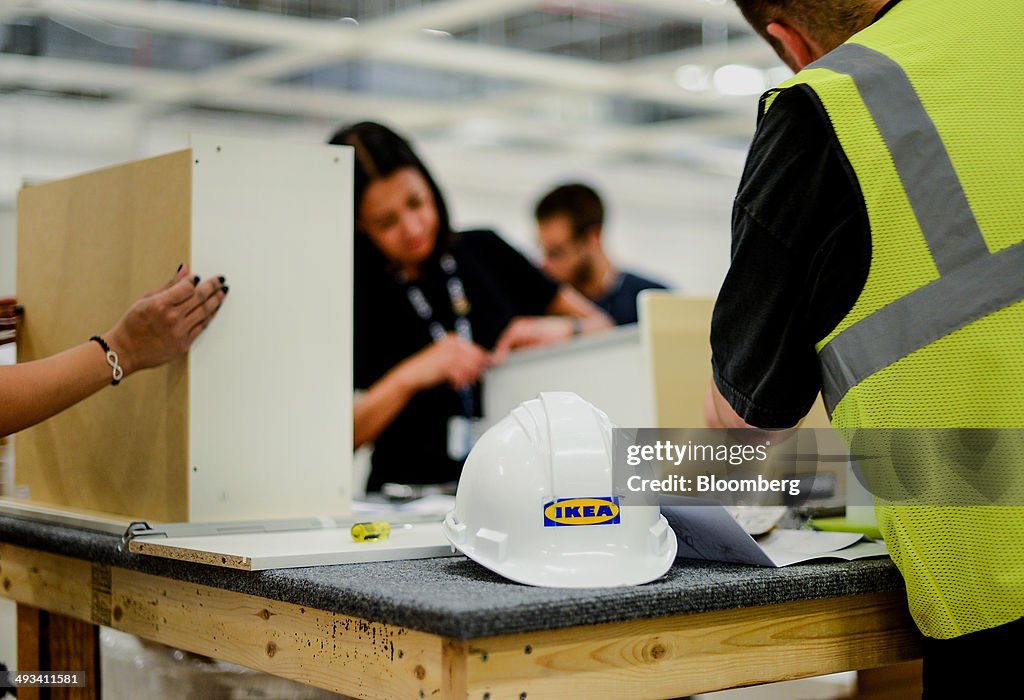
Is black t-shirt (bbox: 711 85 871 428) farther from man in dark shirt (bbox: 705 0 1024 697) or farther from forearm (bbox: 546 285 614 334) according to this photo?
forearm (bbox: 546 285 614 334)

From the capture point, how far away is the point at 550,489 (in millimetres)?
1211

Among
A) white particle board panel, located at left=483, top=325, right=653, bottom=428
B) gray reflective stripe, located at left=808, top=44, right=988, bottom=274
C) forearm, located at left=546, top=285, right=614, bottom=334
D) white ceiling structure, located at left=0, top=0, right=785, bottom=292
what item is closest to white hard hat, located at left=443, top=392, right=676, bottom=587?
gray reflective stripe, located at left=808, top=44, right=988, bottom=274

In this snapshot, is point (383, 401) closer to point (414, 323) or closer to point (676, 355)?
point (414, 323)

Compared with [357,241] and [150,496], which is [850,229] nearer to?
[150,496]

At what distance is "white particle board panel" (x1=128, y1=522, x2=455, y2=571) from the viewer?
1.31 metres

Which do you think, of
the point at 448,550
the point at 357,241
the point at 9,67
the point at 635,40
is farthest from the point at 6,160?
the point at 448,550

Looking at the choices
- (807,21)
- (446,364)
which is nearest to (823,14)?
(807,21)

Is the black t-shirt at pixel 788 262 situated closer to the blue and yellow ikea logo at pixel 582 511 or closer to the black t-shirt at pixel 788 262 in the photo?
the black t-shirt at pixel 788 262

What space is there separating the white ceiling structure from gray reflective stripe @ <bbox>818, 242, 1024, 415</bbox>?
4.03 meters

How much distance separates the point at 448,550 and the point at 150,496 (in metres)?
0.61

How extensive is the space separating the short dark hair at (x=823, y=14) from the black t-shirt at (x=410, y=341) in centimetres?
181

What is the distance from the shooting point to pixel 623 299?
513cm

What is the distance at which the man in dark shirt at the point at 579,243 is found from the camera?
16.7 ft

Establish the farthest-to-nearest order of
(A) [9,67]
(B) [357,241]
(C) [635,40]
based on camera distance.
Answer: (C) [635,40] < (A) [9,67] < (B) [357,241]
